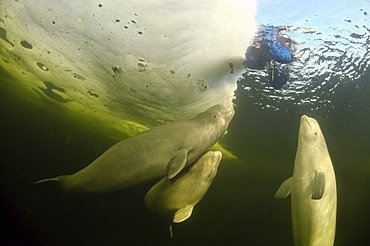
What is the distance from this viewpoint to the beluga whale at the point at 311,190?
6.01 m

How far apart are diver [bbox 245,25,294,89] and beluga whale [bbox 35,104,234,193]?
1.41 metres

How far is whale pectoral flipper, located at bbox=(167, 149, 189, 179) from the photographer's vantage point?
17.1 ft

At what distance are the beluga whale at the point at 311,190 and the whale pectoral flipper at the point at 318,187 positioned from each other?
0.35 metres

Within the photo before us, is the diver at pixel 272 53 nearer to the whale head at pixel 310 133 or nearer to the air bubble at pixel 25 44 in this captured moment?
the whale head at pixel 310 133

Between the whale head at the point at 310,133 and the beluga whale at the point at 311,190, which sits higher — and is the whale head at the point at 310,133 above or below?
above

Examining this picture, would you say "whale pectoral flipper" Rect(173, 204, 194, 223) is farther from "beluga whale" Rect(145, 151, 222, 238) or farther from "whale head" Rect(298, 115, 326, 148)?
"whale head" Rect(298, 115, 326, 148)

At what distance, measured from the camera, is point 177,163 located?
5344 millimetres

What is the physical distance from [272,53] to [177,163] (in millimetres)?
2205

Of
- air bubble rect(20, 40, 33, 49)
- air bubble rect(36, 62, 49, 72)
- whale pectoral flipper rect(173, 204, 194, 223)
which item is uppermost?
A: air bubble rect(20, 40, 33, 49)

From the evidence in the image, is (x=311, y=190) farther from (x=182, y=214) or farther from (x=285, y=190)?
(x=182, y=214)

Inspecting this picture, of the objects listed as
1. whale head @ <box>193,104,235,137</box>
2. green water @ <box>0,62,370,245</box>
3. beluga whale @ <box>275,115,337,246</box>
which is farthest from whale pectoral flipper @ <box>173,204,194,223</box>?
green water @ <box>0,62,370,245</box>

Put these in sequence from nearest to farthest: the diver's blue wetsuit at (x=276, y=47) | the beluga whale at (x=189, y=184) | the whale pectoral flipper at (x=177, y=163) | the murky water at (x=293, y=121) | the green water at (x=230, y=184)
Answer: the murky water at (x=293, y=121) → the diver's blue wetsuit at (x=276, y=47) → the whale pectoral flipper at (x=177, y=163) → the beluga whale at (x=189, y=184) → the green water at (x=230, y=184)

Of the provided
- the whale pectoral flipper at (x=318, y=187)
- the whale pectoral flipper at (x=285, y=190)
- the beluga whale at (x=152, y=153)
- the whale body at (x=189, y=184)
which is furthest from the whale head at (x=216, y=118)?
the whale pectoral flipper at (x=318, y=187)

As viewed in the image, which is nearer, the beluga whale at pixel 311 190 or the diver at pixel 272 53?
the diver at pixel 272 53
